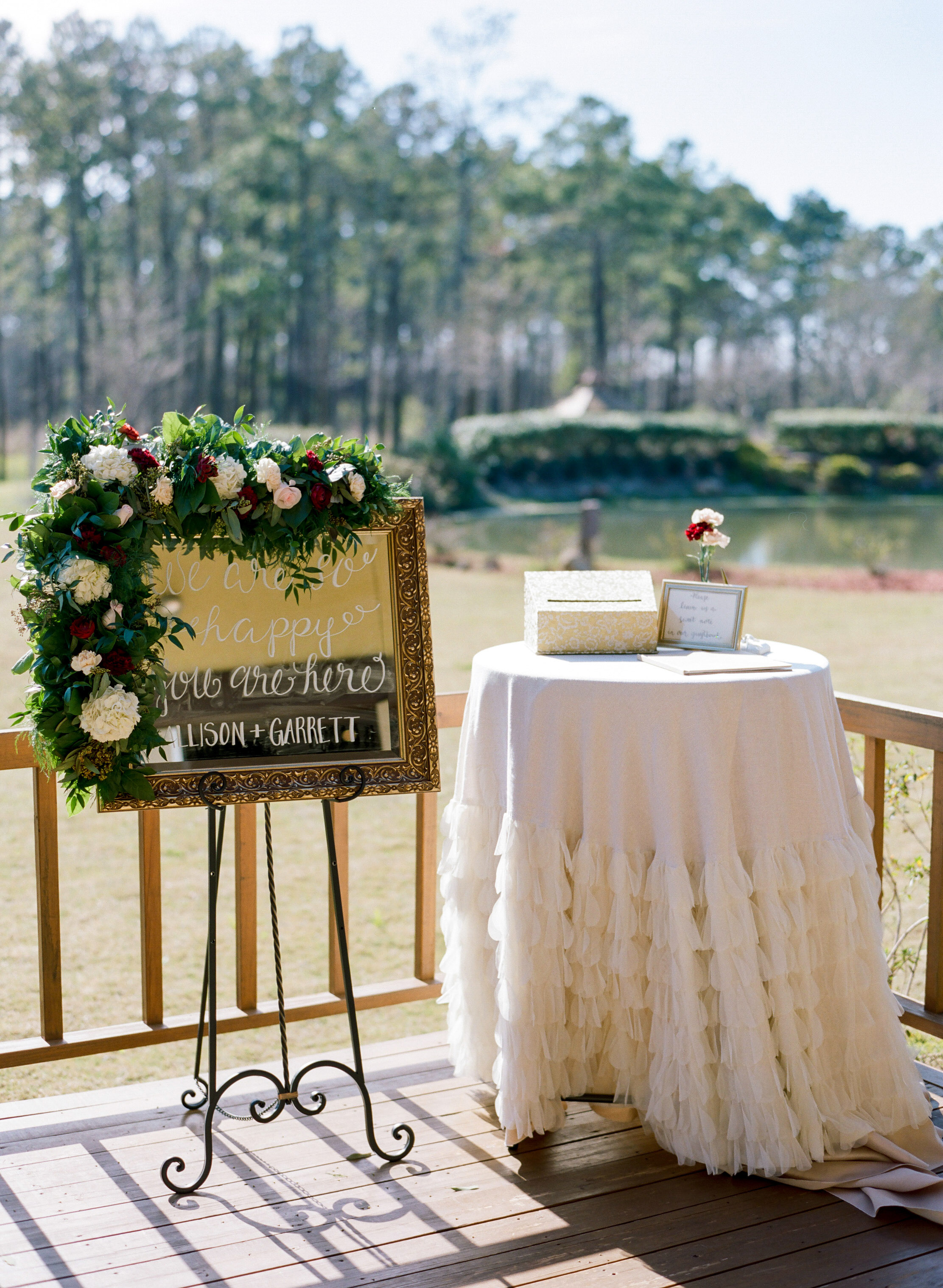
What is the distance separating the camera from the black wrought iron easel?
6.84ft

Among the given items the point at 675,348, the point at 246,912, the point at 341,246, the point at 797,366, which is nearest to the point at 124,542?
the point at 246,912

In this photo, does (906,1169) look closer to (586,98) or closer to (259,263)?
(259,263)

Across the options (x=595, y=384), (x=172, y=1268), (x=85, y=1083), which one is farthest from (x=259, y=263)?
(x=172, y=1268)

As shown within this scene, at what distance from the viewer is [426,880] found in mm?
2801

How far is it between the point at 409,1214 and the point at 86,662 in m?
1.16

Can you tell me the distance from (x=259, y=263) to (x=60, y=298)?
4086 mm

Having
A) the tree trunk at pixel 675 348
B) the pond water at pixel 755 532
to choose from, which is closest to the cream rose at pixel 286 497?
the pond water at pixel 755 532

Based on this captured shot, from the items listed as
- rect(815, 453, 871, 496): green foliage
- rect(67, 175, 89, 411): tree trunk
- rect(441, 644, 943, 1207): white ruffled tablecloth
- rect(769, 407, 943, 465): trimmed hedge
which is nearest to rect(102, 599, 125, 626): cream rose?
rect(441, 644, 943, 1207): white ruffled tablecloth

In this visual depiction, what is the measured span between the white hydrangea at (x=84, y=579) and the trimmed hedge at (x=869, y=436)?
1789 cm

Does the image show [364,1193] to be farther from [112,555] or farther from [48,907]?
[112,555]

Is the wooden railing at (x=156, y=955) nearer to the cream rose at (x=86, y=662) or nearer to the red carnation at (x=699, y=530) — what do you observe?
the cream rose at (x=86, y=662)

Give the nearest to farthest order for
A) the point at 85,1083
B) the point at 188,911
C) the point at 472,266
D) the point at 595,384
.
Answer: the point at 85,1083, the point at 188,911, the point at 595,384, the point at 472,266

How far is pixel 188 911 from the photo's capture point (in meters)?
5.33

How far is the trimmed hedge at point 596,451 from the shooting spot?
58.6 feet
